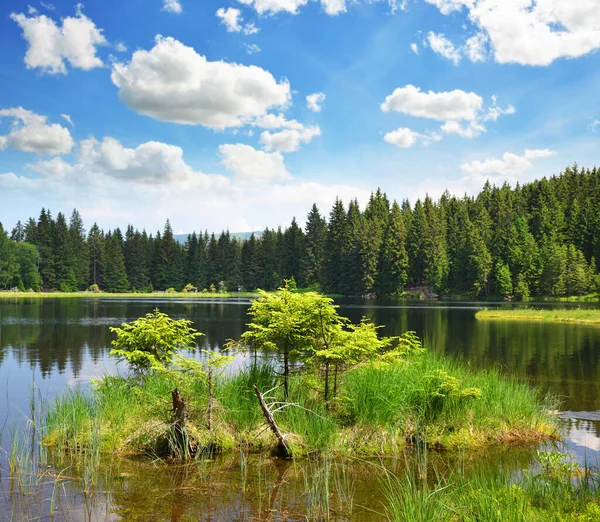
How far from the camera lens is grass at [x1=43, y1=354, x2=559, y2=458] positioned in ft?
32.0

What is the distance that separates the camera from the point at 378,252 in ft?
357

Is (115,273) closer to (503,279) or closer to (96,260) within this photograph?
(96,260)

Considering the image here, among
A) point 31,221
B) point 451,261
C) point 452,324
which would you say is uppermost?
point 31,221

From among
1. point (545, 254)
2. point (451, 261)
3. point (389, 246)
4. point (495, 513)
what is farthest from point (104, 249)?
point (495, 513)

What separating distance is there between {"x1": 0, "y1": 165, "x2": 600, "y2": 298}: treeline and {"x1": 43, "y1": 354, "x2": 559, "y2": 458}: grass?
291ft

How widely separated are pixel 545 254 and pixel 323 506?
330ft

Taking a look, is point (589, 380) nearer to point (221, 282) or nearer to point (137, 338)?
point (137, 338)

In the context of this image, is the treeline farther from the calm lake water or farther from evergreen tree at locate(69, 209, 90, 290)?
the calm lake water

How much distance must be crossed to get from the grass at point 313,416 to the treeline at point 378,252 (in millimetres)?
88833

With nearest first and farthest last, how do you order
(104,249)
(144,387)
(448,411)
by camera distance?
(448,411) < (144,387) < (104,249)

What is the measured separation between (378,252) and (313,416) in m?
100

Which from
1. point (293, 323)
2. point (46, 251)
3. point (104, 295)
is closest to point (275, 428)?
point (293, 323)

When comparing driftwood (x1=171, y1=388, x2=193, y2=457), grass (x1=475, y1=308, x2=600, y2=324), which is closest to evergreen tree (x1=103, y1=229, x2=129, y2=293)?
grass (x1=475, y1=308, x2=600, y2=324)

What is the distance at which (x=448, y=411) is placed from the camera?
423 inches
